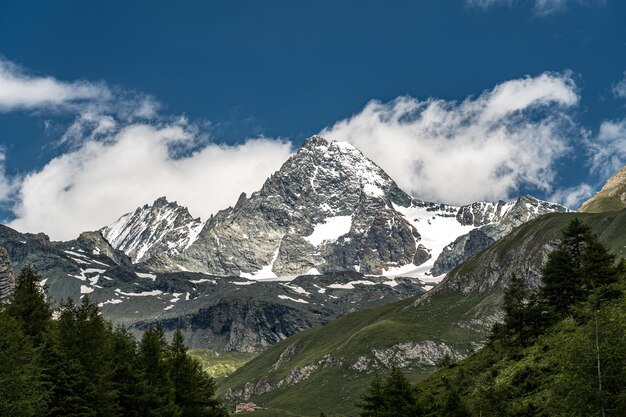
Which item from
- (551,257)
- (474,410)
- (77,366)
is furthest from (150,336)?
Result: (551,257)

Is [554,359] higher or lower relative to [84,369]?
lower

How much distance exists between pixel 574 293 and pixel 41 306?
64.4 m

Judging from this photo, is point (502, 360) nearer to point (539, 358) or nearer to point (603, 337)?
point (539, 358)

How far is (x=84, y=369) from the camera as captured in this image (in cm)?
7138

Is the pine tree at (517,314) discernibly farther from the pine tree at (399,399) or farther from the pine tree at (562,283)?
the pine tree at (399,399)

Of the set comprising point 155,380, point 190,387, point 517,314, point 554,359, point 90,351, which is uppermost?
→ point 90,351

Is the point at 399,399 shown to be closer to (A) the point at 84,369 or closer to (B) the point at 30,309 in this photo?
(A) the point at 84,369

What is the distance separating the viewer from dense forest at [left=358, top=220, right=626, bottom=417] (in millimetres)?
47781

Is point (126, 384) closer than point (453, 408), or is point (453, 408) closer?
point (453, 408)

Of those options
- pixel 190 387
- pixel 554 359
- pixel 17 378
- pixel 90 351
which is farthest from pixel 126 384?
pixel 554 359

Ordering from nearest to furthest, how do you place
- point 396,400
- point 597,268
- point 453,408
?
1. point 453,408
2. point 396,400
3. point 597,268

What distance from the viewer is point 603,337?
49000mm

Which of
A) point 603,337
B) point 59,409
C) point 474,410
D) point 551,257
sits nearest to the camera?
point 603,337

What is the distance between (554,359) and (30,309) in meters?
56.9
